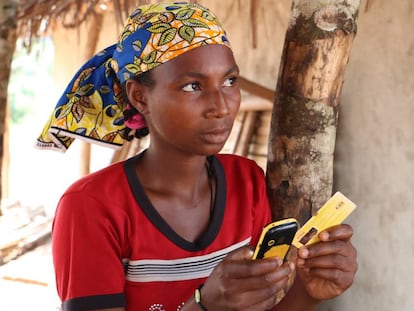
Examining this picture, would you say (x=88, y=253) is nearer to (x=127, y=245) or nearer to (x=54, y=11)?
(x=127, y=245)

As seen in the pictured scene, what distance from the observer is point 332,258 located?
1.25 meters

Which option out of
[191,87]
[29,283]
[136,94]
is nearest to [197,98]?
[191,87]

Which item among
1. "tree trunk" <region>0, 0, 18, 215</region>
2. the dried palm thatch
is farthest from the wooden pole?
"tree trunk" <region>0, 0, 18, 215</region>

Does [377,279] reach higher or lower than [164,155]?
lower

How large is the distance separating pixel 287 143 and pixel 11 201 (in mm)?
4276

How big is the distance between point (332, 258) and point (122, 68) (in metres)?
0.66

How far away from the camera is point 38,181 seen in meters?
5.28

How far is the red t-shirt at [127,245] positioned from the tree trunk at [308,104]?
140 millimetres

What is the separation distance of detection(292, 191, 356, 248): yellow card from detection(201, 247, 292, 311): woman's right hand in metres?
0.16

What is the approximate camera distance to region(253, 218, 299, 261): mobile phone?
1.07 m

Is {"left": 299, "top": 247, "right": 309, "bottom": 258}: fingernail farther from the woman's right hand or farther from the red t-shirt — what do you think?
the red t-shirt

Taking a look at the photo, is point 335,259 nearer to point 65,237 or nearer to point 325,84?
point 325,84

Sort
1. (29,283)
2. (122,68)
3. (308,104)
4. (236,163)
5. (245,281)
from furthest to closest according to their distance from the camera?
(29,283) → (236,163) → (308,104) → (122,68) → (245,281)

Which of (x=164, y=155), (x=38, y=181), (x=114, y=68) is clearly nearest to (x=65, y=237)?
(x=164, y=155)
